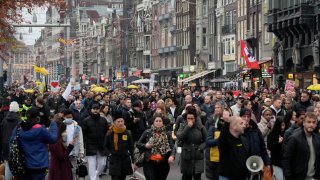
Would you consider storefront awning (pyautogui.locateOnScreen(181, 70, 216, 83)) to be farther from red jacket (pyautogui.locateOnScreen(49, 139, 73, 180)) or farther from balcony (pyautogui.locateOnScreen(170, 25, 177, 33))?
red jacket (pyautogui.locateOnScreen(49, 139, 73, 180))

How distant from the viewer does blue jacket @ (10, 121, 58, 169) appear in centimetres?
1293

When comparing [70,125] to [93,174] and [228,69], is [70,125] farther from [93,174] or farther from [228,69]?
[228,69]

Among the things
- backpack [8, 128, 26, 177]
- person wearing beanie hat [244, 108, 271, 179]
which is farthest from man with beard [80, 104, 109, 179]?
person wearing beanie hat [244, 108, 271, 179]

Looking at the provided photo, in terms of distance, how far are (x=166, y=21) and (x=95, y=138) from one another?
91.8m

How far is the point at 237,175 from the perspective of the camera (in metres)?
11.5

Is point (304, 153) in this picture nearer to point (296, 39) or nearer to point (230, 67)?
point (296, 39)

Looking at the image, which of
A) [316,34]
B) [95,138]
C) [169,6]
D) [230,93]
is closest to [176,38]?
[169,6]

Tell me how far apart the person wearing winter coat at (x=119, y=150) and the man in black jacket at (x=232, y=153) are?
10.7 ft

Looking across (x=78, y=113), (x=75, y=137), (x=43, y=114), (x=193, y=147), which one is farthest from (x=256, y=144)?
(x=78, y=113)

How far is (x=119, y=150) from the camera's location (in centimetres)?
1451

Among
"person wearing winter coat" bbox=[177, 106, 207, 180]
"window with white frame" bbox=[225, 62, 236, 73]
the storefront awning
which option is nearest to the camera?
"person wearing winter coat" bbox=[177, 106, 207, 180]

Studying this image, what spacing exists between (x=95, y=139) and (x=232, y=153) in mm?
5690

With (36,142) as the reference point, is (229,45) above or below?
above

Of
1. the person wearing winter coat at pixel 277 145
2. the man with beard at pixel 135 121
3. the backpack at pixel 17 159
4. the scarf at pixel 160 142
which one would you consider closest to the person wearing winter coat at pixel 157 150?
the scarf at pixel 160 142
